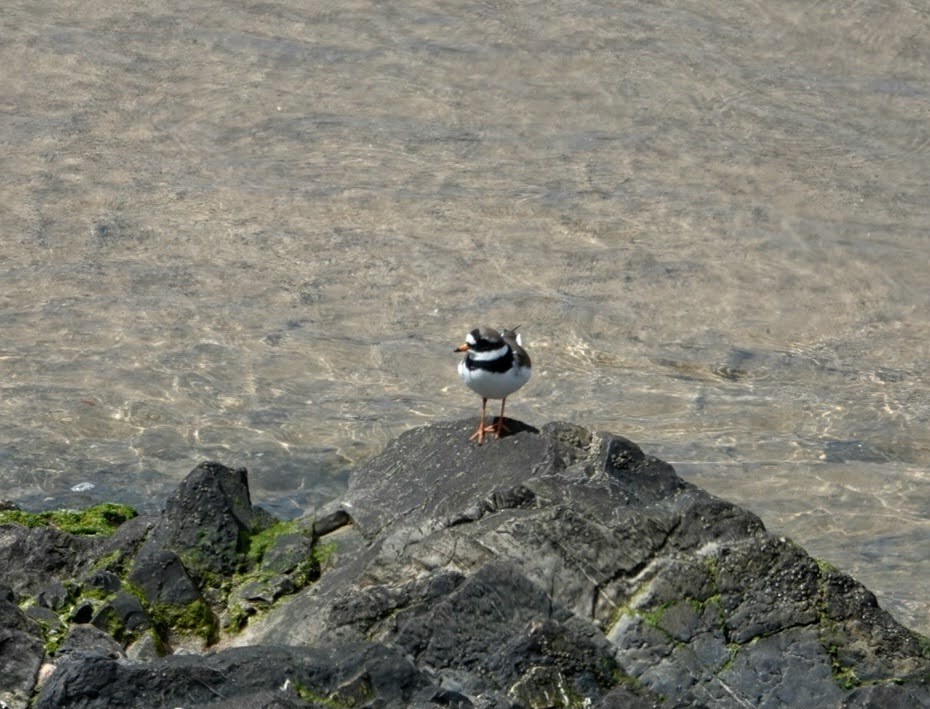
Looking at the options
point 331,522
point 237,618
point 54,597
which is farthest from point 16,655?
point 331,522

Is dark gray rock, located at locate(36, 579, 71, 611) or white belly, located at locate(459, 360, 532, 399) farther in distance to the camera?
white belly, located at locate(459, 360, 532, 399)

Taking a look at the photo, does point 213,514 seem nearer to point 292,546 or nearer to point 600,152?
point 292,546

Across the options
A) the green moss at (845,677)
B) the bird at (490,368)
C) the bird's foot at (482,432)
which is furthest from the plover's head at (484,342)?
the green moss at (845,677)

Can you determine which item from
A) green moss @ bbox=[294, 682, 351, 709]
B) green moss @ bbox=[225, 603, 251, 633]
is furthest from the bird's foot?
green moss @ bbox=[294, 682, 351, 709]

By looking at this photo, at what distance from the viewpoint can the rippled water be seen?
11.7m

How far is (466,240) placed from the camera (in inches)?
582

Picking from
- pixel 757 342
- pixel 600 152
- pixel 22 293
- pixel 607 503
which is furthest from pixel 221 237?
pixel 607 503

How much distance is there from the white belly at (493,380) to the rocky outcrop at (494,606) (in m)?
0.44

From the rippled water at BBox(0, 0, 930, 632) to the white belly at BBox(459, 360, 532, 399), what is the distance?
208 cm

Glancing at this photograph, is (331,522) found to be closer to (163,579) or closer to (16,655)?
(163,579)

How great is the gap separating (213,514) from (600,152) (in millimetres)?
8788

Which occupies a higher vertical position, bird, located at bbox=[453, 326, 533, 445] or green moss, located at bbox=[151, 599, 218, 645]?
bird, located at bbox=[453, 326, 533, 445]

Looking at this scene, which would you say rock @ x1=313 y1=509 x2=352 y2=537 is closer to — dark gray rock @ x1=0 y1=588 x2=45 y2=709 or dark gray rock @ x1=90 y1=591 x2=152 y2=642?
dark gray rock @ x1=90 y1=591 x2=152 y2=642

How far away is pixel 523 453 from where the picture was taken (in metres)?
Result: 8.66
